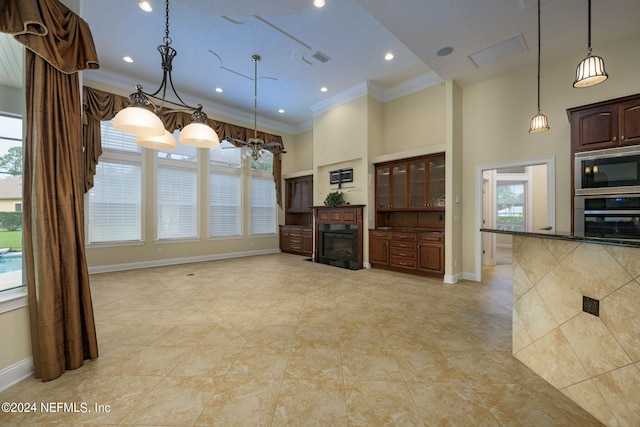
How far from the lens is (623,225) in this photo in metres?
3.01

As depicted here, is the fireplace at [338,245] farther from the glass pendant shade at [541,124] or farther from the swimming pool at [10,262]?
the swimming pool at [10,262]

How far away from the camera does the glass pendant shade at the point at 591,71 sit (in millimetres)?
2033

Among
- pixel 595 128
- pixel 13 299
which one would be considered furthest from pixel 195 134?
pixel 595 128

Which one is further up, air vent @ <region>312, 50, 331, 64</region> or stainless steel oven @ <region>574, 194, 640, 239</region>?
air vent @ <region>312, 50, 331, 64</region>

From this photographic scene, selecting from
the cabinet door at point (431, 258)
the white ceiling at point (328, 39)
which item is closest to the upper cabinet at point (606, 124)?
the white ceiling at point (328, 39)

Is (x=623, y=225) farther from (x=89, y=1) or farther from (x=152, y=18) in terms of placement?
(x=89, y=1)

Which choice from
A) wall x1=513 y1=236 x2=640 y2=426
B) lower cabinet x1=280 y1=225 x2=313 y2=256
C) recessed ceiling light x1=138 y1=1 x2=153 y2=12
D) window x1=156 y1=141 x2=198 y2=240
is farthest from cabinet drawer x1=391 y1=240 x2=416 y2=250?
recessed ceiling light x1=138 y1=1 x2=153 y2=12

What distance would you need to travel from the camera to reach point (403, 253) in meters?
5.20

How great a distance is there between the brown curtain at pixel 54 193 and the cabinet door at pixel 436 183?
5.03 metres

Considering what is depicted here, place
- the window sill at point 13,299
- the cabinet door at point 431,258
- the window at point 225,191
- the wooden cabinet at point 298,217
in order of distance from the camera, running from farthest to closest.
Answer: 1. the wooden cabinet at point 298,217
2. the window at point 225,191
3. the cabinet door at point 431,258
4. the window sill at point 13,299

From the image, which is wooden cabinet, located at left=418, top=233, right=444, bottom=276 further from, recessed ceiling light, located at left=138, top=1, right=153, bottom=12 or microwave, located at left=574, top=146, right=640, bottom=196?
recessed ceiling light, located at left=138, top=1, right=153, bottom=12

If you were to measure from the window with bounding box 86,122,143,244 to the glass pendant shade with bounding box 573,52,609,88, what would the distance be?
7.02m

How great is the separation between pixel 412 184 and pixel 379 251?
5.27 ft

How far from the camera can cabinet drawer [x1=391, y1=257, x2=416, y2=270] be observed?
507cm
